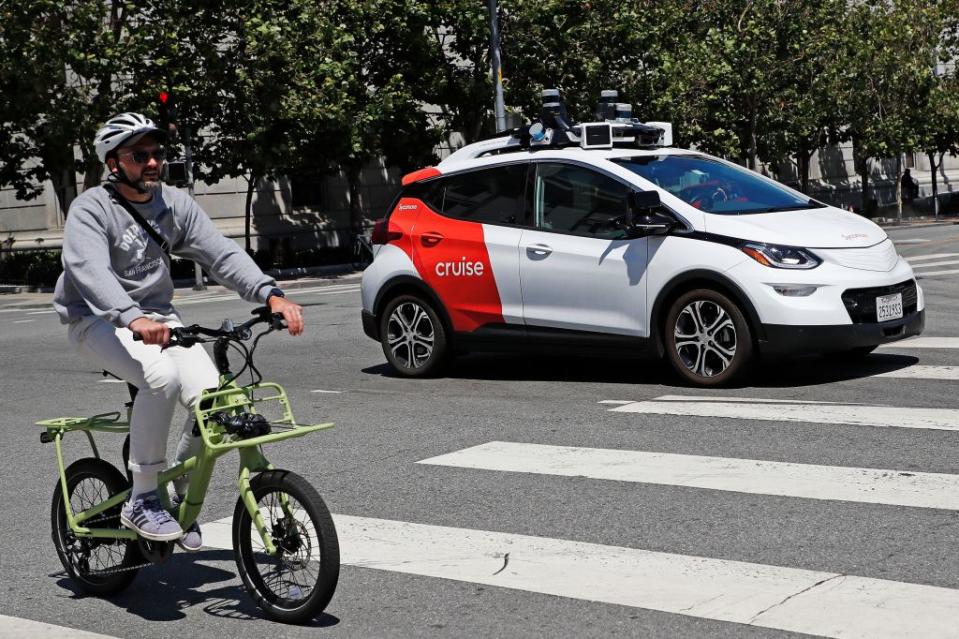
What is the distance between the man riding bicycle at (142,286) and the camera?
4.83 metres

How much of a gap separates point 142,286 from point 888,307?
19.4 feet

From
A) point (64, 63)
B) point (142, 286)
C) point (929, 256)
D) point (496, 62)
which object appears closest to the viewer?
point (142, 286)

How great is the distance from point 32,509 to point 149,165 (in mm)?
2707

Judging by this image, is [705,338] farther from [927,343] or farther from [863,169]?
[863,169]

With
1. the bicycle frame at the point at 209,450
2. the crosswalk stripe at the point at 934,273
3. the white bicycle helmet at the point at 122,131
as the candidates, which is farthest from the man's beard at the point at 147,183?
the crosswalk stripe at the point at 934,273

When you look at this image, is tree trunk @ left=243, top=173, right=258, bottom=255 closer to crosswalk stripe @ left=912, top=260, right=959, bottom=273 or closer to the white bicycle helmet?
crosswalk stripe @ left=912, top=260, right=959, bottom=273

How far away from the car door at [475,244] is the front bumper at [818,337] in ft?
6.80

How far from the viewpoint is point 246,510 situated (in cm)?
469

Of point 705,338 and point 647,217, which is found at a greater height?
point 647,217

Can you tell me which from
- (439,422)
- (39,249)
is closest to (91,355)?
(439,422)

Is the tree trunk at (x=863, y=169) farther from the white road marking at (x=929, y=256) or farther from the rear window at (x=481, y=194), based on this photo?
the rear window at (x=481, y=194)

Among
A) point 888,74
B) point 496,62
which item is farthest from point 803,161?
point 496,62

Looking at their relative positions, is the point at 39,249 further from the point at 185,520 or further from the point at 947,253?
the point at 185,520

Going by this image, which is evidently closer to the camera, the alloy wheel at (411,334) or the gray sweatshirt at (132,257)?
the gray sweatshirt at (132,257)
